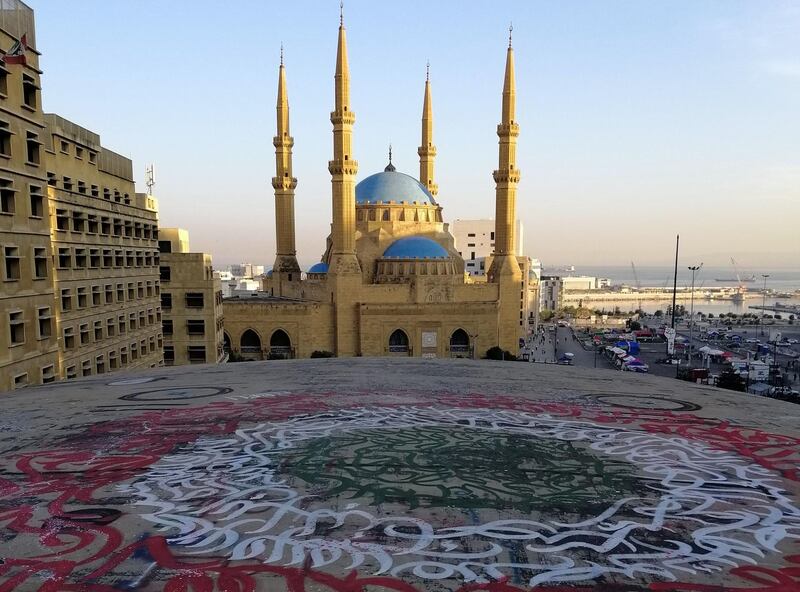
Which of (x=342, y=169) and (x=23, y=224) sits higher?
(x=342, y=169)

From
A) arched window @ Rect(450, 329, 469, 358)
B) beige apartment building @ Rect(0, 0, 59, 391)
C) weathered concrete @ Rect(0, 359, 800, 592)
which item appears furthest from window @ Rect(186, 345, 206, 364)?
arched window @ Rect(450, 329, 469, 358)

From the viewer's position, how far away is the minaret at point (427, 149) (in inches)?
2249

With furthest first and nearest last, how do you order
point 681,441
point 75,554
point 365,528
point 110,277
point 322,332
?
point 322,332 < point 110,277 < point 681,441 < point 365,528 < point 75,554

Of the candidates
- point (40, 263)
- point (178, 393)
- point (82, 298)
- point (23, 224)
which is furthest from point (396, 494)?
point (82, 298)

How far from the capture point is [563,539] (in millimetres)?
6207

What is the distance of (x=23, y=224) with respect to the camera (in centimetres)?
1719

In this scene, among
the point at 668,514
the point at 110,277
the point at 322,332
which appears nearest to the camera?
the point at 668,514

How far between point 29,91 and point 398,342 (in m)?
29.5

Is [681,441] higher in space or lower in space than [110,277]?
lower

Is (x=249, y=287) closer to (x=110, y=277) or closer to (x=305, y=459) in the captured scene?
(x=110, y=277)

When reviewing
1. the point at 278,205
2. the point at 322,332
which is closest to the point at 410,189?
the point at 278,205

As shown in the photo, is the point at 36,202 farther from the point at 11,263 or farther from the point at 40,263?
the point at 11,263

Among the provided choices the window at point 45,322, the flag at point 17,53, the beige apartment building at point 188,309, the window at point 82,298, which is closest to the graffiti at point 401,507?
the window at point 45,322

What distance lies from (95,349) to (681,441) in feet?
73.1
